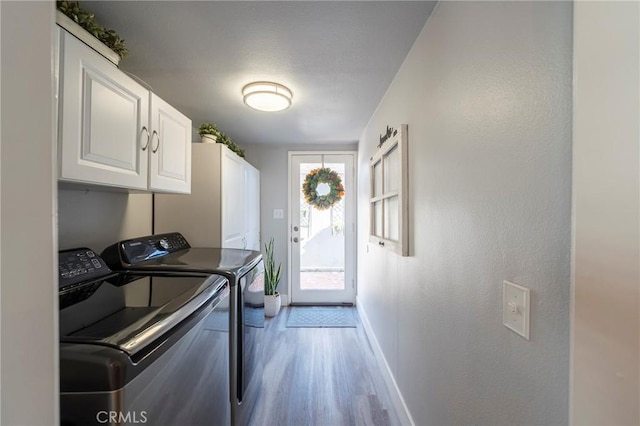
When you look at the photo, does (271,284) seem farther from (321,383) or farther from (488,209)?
(488,209)

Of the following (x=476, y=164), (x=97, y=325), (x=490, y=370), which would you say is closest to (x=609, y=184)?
(x=476, y=164)

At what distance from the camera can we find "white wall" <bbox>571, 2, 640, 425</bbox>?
42cm

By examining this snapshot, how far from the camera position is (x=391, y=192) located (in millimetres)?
1824

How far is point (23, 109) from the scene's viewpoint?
0.37m

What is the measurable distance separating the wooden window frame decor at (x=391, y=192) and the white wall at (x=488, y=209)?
0.06 m

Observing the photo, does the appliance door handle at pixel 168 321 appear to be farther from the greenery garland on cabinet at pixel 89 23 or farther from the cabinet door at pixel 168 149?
the greenery garland on cabinet at pixel 89 23

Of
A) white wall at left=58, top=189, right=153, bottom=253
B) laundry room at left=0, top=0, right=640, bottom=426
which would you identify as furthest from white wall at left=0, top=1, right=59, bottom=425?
white wall at left=58, top=189, right=153, bottom=253

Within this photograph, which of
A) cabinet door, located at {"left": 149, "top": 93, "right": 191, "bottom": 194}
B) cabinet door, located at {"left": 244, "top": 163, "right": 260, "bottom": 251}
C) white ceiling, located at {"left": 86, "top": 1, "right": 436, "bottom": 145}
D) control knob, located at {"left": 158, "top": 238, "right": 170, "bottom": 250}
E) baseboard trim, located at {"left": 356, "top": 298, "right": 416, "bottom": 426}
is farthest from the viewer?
cabinet door, located at {"left": 244, "top": 163, "right": 260, "bottom": 251}

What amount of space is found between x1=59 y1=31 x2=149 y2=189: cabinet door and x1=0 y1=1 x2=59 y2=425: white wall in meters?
0.68

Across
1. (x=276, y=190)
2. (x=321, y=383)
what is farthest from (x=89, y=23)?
(x=276, y=190)

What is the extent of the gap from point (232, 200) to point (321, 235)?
1.45 metres

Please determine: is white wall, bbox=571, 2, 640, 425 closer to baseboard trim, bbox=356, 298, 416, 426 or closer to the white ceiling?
the white ceiling

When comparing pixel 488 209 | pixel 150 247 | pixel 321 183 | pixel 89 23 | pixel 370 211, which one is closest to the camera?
pixel 488 209

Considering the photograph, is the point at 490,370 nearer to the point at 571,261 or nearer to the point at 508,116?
the point at 571,261
